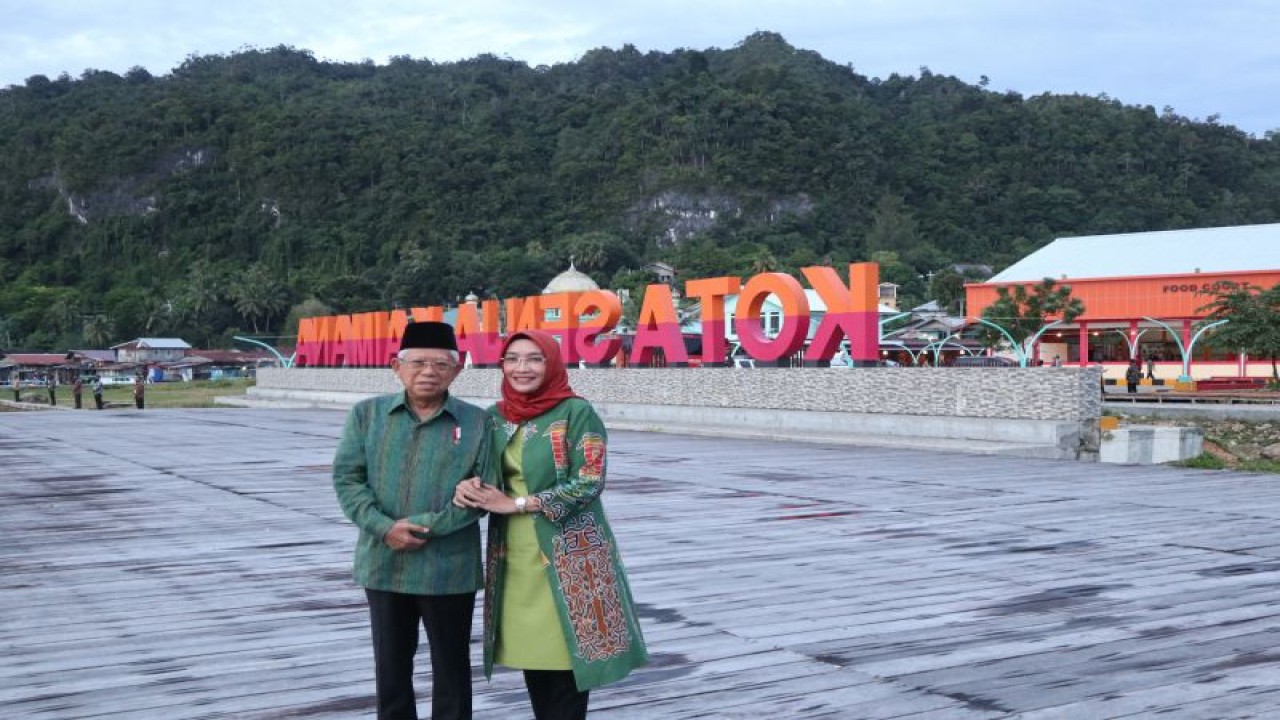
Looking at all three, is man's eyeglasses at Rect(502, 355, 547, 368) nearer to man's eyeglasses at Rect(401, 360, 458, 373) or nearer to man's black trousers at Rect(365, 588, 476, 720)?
man's eyeglasses at Rect(401, 360, 458, 373)

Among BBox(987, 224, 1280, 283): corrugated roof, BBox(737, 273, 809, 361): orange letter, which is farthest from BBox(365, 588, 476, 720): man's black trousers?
BBox(987, 224, 1280, 283): corrugated roof

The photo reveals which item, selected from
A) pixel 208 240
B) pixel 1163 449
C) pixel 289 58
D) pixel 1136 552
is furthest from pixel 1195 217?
pixel 289 58

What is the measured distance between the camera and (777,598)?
6.62 meters

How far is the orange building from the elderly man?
39673mm

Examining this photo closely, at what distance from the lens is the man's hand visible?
12.3 ft

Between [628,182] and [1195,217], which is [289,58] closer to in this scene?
[628,182]

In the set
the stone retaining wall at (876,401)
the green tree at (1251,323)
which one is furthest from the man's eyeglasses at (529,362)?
the green tree at (1251,323)

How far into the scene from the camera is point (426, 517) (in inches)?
148

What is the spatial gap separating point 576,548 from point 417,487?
1.69 ft

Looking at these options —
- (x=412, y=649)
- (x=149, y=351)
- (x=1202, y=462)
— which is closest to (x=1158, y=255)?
(x=1202, y=462)

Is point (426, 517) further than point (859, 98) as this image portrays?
No

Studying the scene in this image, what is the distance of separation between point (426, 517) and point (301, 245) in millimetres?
114921

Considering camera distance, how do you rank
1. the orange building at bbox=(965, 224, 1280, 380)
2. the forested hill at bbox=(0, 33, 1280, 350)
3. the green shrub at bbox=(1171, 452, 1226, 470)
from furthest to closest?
1. the forested hill at bbox=(0, 33, 1280, 350)
2. the orange building at bbox=(965, 224, 1280, 380)
3. the green shrub at bbox=(1171, 452, 1226, 470)

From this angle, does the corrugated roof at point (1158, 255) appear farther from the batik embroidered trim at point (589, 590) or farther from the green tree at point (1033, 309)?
the batik embroidered trim at point (589, 590)
